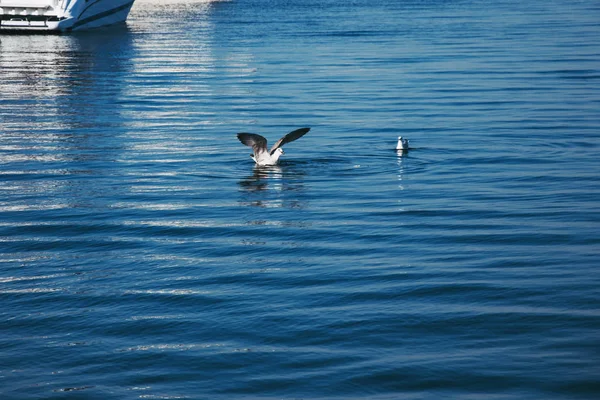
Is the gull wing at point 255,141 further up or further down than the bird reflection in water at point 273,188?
further up

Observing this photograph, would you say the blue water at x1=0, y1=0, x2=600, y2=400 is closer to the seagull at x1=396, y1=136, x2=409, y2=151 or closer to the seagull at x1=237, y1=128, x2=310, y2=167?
the seagull at x1=396, y1=136, x2=409, y2=151

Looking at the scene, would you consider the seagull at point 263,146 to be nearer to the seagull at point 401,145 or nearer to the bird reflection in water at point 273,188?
the bird reflection in water at point 273,188

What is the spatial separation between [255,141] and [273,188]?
1232mm

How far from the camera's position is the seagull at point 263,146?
18234 mm

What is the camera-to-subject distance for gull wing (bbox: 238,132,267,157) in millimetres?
18344

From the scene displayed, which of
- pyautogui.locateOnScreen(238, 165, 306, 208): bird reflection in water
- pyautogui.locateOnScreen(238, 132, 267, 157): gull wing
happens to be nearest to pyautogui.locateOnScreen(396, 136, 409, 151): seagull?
pyautogui.locateOnScreen(238, 165, 306, 208): bird reflection in water

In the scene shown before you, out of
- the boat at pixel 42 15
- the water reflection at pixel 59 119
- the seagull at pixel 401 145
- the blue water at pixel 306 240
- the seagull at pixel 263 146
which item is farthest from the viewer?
the boat at pixel 42 15

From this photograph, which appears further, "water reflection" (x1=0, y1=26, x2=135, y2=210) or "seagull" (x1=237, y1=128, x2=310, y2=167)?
"seagull" (x1=237, y1=128, x2=310, y2=167)

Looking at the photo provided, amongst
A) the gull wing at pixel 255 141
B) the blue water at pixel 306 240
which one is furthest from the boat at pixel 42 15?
the gull wing at pixel 255 141

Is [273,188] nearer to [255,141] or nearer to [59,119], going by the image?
[255,141]

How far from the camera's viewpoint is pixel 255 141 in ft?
61.3

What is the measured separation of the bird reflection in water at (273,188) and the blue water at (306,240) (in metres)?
0.08

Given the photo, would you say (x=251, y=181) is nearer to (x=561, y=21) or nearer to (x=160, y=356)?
(x=160, y=356)

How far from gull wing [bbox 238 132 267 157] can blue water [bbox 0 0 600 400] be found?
0.57 meters
